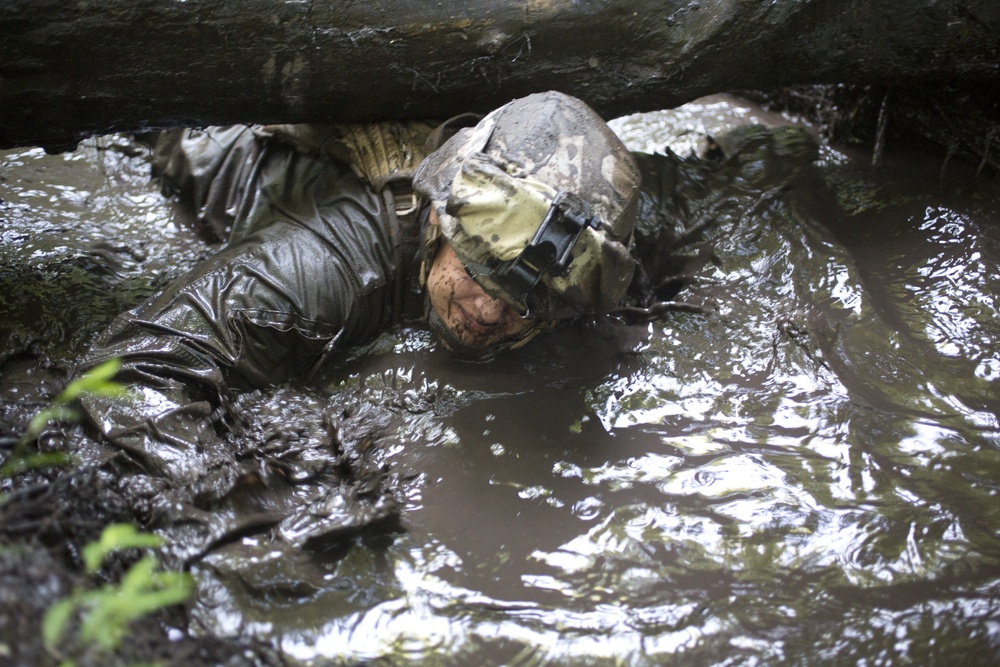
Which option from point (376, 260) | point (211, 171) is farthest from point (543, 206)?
point (211, 171)

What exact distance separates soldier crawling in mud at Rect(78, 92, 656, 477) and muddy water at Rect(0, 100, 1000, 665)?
7.8 inches

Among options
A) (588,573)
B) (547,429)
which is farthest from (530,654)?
(547,429)

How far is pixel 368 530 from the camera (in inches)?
96.9

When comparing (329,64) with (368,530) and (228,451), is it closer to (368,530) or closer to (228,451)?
(228,451)

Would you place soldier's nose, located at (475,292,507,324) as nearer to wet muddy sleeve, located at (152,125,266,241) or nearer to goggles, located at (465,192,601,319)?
goggles, located at (465,192,601,319)

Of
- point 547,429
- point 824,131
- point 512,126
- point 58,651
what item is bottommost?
point 547,429

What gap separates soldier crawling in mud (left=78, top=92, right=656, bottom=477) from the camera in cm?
270

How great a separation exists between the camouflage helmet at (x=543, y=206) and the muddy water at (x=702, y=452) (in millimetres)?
532

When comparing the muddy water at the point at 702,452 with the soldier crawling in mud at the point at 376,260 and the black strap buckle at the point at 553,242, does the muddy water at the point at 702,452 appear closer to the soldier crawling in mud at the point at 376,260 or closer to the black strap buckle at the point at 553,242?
the soldier crawling in mud at the point at 376,260

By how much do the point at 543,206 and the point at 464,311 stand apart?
60 centimetres

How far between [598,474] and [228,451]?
1.21 meters

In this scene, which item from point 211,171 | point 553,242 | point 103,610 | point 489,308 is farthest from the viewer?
point 211,171

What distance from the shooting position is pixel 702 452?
2918 mm

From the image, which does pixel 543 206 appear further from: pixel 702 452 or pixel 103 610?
pixel 103 610
